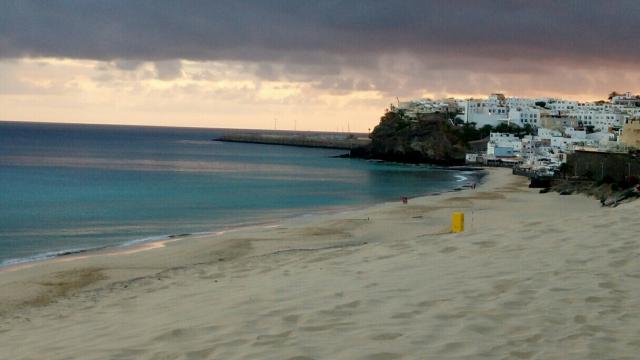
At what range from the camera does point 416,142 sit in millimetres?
110562

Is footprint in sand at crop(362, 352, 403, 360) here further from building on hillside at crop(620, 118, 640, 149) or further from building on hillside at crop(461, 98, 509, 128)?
building on hillside at crop(461, 98, 509, 128)

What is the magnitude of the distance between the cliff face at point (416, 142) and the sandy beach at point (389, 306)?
90.4 m

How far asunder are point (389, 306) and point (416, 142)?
104334 mm

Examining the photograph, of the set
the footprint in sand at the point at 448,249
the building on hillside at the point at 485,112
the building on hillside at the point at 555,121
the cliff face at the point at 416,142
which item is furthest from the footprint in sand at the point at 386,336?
the building on hillside at the point at 485,112

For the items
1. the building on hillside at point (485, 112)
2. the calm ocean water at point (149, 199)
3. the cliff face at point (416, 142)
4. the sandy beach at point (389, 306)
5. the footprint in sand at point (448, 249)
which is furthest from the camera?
the building on hillside at point (485, 112)

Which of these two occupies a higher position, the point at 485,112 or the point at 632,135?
the point at 485,112

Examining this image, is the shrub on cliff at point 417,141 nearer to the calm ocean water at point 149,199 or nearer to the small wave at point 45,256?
the calm ocean water at point 149,199

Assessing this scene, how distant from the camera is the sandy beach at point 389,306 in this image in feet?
19.7

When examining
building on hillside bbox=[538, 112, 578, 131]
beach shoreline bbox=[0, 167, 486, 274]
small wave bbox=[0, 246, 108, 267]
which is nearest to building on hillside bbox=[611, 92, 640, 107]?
building on hillside bbox=[538, 112, 578, 131]

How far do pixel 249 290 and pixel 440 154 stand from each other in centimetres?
9827

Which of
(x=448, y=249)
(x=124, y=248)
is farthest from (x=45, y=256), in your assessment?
(x=448, y=249)

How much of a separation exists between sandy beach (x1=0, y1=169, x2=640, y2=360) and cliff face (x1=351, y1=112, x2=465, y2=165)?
90.4 meters

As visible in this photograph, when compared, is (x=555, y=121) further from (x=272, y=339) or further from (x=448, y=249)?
(x=272, y=339)

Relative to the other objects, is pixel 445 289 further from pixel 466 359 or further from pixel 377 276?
pixel 466 359
